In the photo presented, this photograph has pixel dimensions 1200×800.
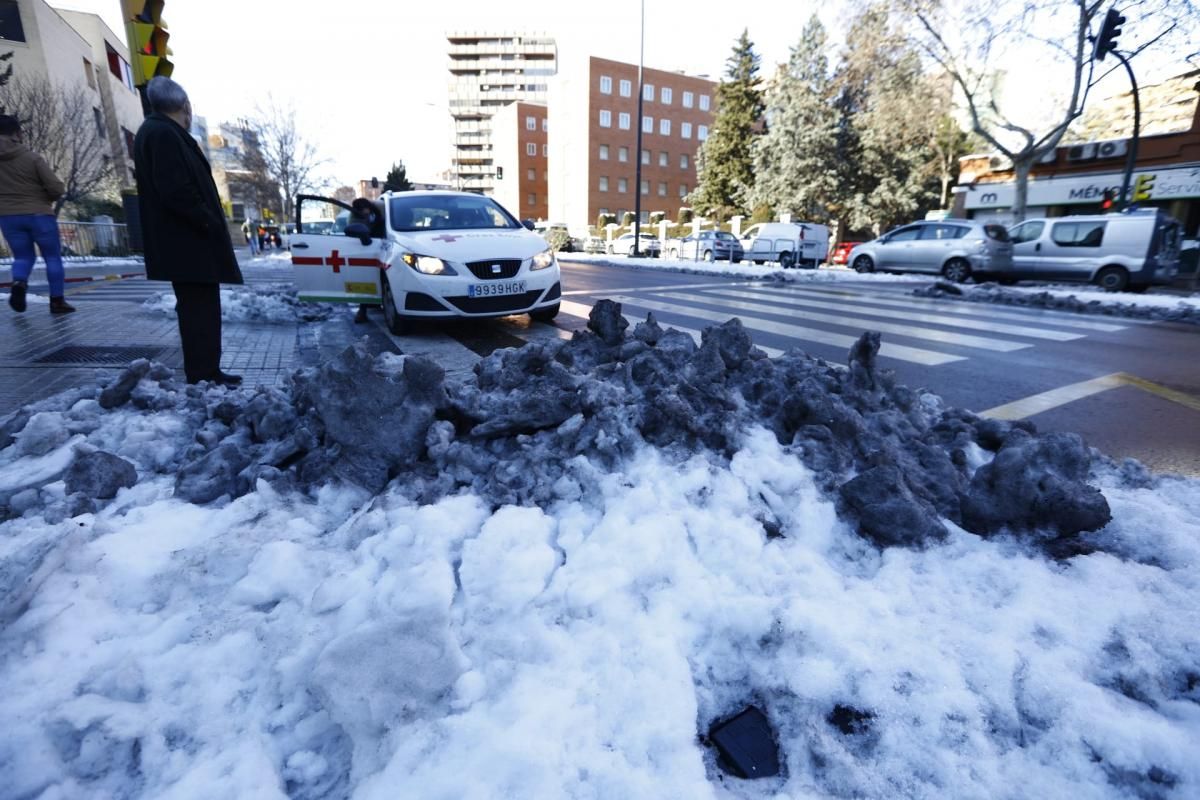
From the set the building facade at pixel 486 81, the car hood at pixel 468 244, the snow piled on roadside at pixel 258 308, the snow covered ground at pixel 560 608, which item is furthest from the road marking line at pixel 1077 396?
the building facade at pixel 486 81

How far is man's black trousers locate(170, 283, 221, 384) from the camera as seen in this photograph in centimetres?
402

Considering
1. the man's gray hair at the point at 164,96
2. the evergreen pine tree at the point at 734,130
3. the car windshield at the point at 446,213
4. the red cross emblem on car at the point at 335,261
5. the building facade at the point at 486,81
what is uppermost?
the building facade at the point at 486,81

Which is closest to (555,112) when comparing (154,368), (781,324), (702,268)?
(702,268)

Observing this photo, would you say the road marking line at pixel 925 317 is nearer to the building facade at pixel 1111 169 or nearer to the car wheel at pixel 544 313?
the car wheel at pixel 544 313

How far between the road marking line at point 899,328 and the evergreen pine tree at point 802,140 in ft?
93.3

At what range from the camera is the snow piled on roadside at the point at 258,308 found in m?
7.43

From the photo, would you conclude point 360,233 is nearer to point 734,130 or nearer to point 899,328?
point 899,328

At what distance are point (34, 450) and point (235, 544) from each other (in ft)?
4.51

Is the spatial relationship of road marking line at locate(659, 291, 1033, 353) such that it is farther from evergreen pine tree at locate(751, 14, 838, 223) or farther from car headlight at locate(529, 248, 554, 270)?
evergreen pine tree at locate(751, 14, 838, 223)

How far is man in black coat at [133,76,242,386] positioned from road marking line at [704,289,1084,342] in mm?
7455

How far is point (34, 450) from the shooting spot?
2641mm

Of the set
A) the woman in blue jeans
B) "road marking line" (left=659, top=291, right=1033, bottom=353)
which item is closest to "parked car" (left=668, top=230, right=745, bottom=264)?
"road marking line" (left=659, top=291, right=1033, bottom=353)

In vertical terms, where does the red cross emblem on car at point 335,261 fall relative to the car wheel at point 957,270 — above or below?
above

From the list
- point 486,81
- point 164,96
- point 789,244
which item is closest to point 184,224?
point 164,96
